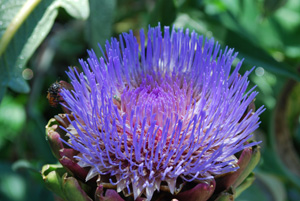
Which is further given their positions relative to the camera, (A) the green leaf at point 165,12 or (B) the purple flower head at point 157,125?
(A) the green leaf at point 165,12

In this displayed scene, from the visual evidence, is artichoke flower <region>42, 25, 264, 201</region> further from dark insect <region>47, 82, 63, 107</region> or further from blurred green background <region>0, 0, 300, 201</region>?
blurred green background <region>0, 0, 300, 201</region>

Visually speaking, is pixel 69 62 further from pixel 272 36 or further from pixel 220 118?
pixel 220 118

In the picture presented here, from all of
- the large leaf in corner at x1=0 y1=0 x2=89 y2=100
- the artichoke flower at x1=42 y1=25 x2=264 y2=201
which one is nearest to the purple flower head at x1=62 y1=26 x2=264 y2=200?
the artichoke flower at x1=42 y1=25 x2=264 y2=201

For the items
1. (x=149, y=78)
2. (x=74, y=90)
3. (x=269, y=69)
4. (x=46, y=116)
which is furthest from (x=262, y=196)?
(x=46, y=116)

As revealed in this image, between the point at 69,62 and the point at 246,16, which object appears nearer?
the point at 246,16

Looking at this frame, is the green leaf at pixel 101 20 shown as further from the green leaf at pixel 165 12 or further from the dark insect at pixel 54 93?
the dark insect at pixel 54 93

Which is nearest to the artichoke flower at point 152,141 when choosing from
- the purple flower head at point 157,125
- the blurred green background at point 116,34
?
the purple flower head at point 157,125

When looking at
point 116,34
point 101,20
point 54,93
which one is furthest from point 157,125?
point 116,34
